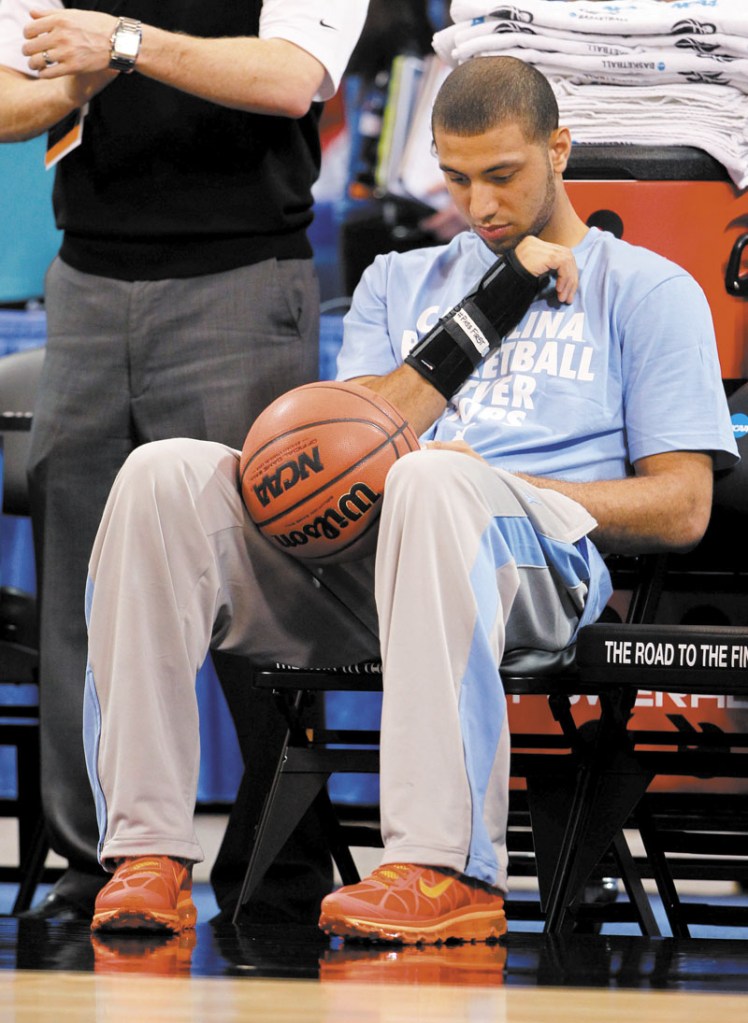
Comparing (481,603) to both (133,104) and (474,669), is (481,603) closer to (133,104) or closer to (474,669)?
(474,669)

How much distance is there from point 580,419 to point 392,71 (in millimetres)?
2423

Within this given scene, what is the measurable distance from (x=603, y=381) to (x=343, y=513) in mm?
584

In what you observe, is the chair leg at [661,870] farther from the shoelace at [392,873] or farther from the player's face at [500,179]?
the player's face at [500,179]

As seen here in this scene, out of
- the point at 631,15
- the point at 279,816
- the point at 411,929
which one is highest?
the point at 631,15

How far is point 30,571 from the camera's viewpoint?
3.92m

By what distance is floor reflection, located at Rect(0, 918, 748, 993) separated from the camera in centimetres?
154

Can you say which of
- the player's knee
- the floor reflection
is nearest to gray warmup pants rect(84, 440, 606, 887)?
the player's knee

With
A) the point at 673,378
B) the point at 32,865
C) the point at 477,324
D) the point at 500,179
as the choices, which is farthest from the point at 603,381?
the point at 32,865

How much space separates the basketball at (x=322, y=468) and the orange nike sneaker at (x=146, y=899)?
0.46 metres

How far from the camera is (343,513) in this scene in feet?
6.57

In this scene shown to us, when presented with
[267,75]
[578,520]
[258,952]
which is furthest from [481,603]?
[267,75]

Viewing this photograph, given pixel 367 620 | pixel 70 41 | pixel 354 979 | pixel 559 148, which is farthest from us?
pixel 559 148

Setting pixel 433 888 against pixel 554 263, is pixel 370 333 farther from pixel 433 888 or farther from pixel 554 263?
pixel 433 888

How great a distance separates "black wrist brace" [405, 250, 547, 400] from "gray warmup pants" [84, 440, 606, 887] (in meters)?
0.37
